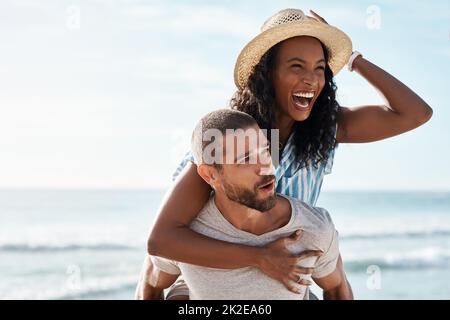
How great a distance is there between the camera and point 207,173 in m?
3.09

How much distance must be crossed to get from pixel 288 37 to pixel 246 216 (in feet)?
Answer: 3.36

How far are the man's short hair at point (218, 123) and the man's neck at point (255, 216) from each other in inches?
8.0

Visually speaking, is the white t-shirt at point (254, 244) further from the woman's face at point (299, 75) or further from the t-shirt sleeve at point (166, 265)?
the woman's face at point (299, 75)

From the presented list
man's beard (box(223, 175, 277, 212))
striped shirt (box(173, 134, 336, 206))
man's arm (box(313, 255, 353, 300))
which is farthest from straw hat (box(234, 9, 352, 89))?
man's arm (box(313, 255, 353, 300))

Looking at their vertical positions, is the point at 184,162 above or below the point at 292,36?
below

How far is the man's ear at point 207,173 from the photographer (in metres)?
3.07

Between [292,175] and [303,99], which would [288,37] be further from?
[292,175]

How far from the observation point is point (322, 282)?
10.5 feet

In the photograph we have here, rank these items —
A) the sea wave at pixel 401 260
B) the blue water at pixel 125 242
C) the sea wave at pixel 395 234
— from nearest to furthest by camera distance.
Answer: the blue water at pixel 125 242 → the sea wave at pixel 401 260 → the sea wave at pixel 395 234

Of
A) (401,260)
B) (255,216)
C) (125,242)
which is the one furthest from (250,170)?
(125,242)

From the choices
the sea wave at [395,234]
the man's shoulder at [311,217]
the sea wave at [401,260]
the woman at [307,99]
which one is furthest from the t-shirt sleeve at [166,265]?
the sea wave at [395,234]

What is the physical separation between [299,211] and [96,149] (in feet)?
81.0

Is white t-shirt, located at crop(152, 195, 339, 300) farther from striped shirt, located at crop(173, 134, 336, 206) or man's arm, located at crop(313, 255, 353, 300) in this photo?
striped shirt, located at crop(173, 134, 336, 206)
